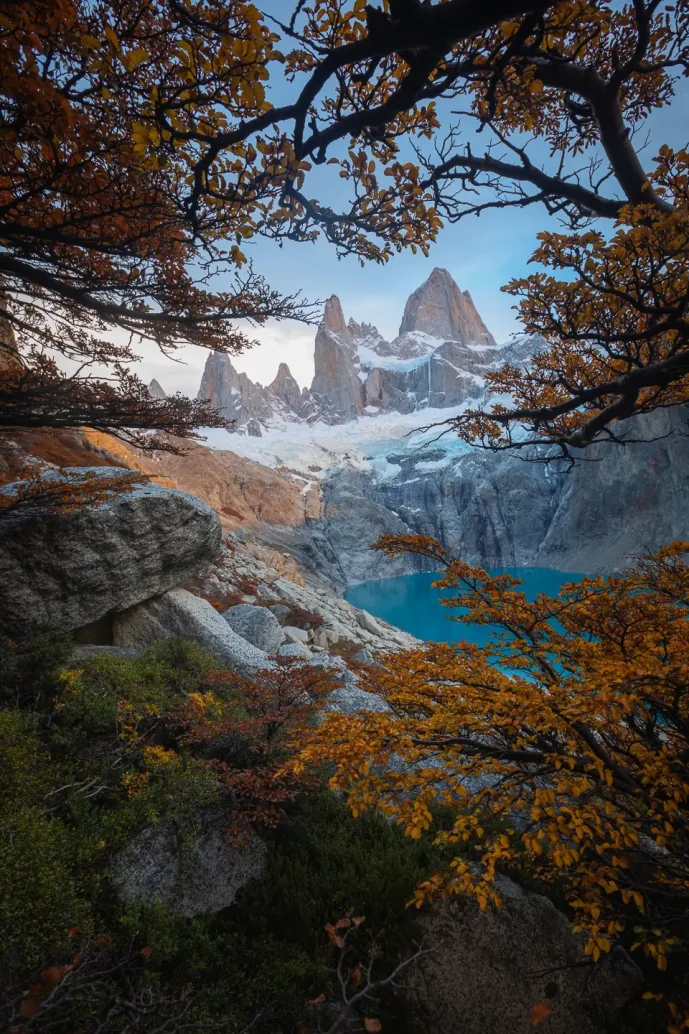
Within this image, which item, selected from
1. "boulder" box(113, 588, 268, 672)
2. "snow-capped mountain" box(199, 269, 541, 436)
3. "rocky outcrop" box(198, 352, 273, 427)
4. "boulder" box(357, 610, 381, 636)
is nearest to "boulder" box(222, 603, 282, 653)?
"boulder" box(113, 588, 268, 672)

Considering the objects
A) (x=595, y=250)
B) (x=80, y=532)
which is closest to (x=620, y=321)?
(x=595, y=250)

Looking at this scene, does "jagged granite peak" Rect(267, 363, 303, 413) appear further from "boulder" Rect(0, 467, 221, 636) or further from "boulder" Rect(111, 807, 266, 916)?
"boulder" Rect(111, 807, 266, 916)

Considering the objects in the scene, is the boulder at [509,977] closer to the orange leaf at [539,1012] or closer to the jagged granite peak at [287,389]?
the orange leaf at [539,1012]

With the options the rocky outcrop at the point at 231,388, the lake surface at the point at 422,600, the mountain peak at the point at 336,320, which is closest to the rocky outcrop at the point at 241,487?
the lake surface at the point at 422,600

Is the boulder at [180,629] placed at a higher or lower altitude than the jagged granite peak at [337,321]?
lower

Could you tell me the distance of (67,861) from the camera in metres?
3.98

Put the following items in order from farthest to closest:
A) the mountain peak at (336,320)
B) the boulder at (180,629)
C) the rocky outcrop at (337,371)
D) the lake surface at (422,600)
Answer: the mountain peak at (336,320) < the rocky outcrop at (337,371) < the lake surface at (422,600) < the boulder at (180,629)

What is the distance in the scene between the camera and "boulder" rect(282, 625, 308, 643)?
43.8 ft

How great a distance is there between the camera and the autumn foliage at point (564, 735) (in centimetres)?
277

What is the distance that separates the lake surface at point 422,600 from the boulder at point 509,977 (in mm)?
25199

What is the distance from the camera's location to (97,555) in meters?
8.12

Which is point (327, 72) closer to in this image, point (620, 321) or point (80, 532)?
point (620, 321)

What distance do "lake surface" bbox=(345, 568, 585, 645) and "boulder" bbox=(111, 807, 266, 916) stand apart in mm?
25731

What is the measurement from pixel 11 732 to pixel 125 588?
4103 millimetres
